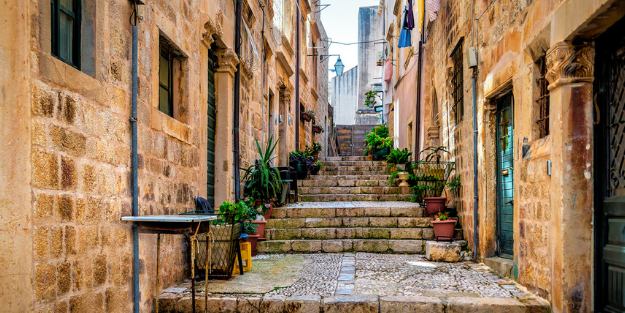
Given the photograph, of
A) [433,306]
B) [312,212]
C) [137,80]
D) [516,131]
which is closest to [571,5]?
[516,131]

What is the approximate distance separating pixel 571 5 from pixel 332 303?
2.87 metres

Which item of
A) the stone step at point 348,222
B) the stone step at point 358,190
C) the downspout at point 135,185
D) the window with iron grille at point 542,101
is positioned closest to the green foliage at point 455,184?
the stone step at point 348,222

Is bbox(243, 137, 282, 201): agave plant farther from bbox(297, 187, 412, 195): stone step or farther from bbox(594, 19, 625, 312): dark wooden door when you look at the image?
bbox(594, 19, 625, 312): dark wooden door

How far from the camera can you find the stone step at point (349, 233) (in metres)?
6.77

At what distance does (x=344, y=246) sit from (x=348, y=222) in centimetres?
62

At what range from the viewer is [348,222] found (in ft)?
23.4

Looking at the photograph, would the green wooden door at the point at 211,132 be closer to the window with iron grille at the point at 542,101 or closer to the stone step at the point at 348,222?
the stone step at the point at 348,222

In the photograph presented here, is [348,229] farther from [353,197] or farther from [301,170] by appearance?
[301,170]

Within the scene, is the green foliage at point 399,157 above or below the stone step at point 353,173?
above

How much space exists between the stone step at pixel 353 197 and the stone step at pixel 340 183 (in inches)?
29.8

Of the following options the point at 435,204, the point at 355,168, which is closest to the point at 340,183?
the point at 355,168

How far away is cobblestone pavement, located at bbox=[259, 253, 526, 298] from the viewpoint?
4.12 metres

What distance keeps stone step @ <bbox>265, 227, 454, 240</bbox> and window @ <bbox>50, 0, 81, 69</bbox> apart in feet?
14.5

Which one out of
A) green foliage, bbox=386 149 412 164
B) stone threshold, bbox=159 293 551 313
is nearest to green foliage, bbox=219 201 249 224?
stone threshold, bbox=159 293 551 313
